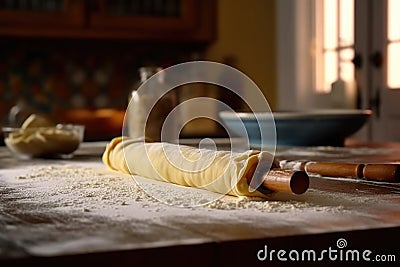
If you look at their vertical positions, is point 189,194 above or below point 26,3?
below

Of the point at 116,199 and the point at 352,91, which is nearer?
the point at 116,199

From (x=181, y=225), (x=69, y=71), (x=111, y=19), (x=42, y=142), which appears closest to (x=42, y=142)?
(x=42, y=142)

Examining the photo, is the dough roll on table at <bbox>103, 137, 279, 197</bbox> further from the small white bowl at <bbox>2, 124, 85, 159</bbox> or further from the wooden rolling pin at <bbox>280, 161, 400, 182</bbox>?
the small white bowl at <bbox>2, 124, 85, 159</bbox>

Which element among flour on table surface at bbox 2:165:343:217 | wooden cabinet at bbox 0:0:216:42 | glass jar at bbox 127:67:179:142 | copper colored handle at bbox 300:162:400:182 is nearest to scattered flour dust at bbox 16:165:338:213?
flour on table surface at bbox 2:165:343:217

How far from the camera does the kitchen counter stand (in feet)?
1.53

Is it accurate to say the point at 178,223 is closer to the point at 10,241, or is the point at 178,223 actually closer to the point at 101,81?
the point at 10,241

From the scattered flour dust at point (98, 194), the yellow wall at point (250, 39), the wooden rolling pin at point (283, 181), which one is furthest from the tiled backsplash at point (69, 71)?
the wooden rolling pin at point (283, 181)

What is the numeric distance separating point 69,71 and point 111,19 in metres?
0.38

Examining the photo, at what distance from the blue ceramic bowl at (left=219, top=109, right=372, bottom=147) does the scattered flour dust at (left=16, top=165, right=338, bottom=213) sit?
55 centimetres

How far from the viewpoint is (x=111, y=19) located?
3.25 m

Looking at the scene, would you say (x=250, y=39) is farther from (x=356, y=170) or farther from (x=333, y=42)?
(x=356, y=170)

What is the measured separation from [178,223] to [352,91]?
7.69ft

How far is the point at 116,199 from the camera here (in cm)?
71

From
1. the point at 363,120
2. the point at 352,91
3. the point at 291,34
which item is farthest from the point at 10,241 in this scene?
the point at 291,34
